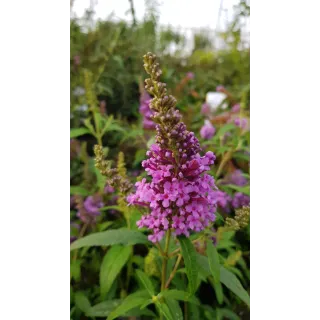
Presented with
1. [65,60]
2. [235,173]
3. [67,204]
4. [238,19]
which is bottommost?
[235,173]

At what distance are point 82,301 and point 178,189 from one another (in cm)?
62

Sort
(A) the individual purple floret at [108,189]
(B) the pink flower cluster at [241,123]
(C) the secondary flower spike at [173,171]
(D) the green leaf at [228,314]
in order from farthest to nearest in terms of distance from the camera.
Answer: (B) the pink flower cluster at [241,123] < (A) the individual purple floret at [108,189] < (D) the green leaf at [228,314] < (C) the secondary flower spike at [173,171]

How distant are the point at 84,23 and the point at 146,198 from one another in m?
1.56

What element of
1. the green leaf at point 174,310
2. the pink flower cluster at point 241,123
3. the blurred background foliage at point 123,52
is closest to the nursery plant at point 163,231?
the green leaf at point 174,310

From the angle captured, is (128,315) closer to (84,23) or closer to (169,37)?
(84,23)

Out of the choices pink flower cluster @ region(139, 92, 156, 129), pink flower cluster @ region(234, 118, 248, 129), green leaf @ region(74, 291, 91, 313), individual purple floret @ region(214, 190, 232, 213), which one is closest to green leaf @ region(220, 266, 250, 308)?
individual purple floret @ region(214, 190, 232, 213)

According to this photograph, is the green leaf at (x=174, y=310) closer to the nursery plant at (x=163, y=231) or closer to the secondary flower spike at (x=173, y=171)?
the nursery plant at (x=163, y=231)

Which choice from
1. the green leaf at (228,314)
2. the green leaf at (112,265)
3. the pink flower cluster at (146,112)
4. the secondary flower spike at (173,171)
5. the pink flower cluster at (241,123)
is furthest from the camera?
the pink flower cluster at (241,123)

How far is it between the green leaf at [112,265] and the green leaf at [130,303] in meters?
0.12

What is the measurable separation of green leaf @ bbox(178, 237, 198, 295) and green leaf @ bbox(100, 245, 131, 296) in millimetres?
325

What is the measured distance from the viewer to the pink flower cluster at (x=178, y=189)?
0.68 metres

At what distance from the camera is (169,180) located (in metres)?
0.70

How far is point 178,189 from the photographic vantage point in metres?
0.68
